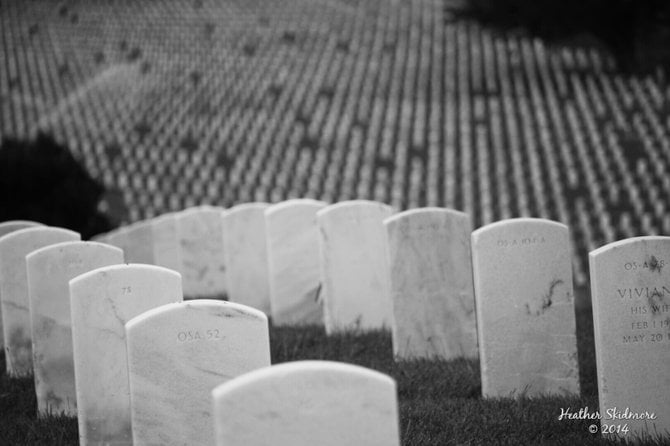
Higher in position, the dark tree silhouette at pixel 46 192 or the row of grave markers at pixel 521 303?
the row of grave markers at pixel 521 303

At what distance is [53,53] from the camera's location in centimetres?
2880

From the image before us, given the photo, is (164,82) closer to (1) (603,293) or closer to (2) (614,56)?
(2) (614,56)

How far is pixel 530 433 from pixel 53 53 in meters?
27.4

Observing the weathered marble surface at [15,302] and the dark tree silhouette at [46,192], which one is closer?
the weathered marble surface at [15,302]

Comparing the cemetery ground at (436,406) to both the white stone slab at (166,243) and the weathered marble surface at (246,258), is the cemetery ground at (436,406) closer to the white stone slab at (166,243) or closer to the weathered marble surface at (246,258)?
the weathered marble surface at (246,258)

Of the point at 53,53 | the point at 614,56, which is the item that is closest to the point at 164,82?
the point at 53,53

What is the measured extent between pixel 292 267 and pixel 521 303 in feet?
9.75

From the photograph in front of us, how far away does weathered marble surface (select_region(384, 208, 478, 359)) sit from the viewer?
20.2ft

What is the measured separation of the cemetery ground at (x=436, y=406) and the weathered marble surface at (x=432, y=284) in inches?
8.5

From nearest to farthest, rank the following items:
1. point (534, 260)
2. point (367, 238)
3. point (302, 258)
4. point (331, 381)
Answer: point (331, 381) < point (534, 260) < point (367, 238) < point (302, 258)

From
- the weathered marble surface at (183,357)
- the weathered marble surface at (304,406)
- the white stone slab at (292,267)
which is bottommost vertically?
the white stone slab at (292,267)

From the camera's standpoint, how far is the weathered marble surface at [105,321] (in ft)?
14.7


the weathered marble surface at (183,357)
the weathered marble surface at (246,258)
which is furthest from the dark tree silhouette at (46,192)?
the weathered marble surface at (183,357)

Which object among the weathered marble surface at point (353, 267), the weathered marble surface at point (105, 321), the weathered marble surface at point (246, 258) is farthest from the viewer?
the weathered marble surface at point (246, 258)
